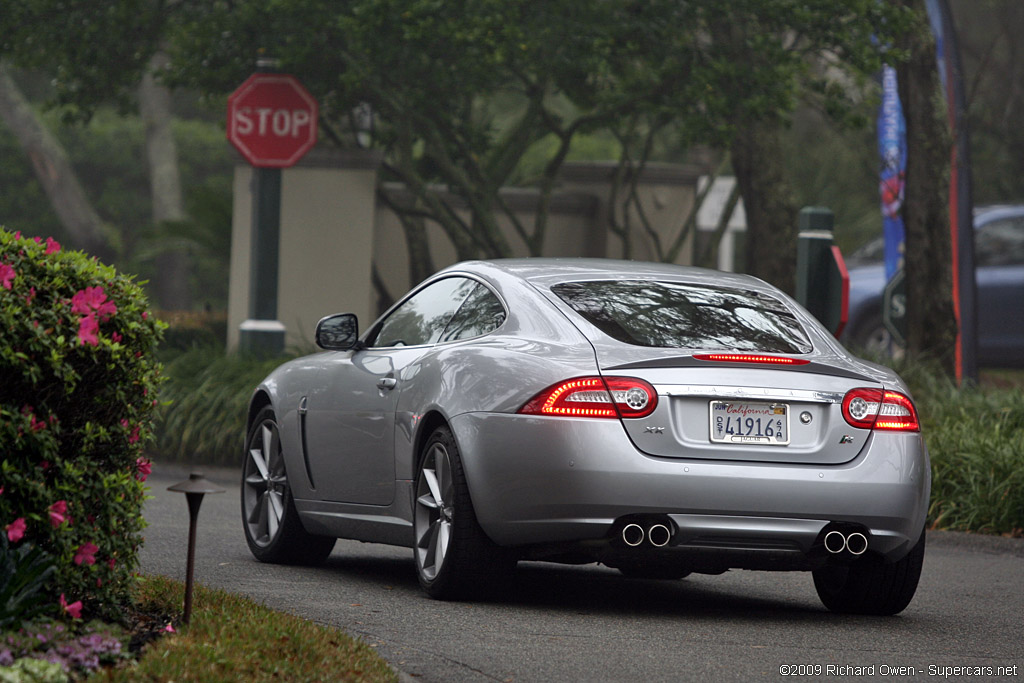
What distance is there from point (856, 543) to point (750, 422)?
65cm

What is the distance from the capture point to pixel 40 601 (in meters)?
4.91

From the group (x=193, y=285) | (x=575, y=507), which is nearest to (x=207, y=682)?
(x=575, y=507)

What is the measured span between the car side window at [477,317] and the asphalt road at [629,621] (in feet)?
3.63

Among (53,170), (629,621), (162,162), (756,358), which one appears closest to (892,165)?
(756,358)

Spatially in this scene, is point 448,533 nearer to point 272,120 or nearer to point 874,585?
point 874,585

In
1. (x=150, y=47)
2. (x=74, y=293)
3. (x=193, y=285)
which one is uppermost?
(x=150, y=47)

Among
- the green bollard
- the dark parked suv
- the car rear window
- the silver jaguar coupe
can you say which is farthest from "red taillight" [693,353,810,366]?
the dark parked suv

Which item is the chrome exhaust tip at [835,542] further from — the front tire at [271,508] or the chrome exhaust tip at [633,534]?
the front tire at [271,508]

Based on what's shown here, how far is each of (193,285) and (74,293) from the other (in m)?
31.9

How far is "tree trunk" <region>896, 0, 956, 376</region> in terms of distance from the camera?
1472 cm

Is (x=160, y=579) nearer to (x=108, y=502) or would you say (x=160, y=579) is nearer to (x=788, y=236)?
(x=108, y=502)

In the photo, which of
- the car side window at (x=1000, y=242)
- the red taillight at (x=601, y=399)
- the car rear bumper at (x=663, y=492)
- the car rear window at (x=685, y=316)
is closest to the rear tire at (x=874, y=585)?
the car rear bumper at (x=663, y=492)

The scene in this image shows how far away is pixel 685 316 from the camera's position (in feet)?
22.7

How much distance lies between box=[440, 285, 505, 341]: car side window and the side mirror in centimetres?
85
